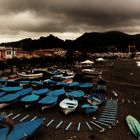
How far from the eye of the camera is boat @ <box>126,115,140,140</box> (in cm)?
2095

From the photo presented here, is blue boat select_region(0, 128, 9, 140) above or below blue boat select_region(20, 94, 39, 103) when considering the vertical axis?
below

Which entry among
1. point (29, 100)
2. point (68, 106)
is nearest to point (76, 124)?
point (68, 106)

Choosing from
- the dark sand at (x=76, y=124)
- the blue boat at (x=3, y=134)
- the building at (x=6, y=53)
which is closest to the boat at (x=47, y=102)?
the dark sand at (x=76, y=124)

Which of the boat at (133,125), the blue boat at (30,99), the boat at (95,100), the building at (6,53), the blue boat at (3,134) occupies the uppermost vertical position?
the building at (6,53)

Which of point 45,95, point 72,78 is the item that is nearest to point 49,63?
point 72,78

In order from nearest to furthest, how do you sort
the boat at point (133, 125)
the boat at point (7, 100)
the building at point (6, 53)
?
the boat at point (133, 125), the boat at point (7, 100), the building at point (6, 53)

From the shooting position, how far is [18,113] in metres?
27.7

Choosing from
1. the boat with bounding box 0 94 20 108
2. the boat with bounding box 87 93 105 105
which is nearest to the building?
the boat with bounding box 0 94 20 108

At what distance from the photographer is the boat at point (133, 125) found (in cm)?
2095

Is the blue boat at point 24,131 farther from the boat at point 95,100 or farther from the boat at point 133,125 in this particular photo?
the boat at point 95,100

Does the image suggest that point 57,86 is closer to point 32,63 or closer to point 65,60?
point 32,63

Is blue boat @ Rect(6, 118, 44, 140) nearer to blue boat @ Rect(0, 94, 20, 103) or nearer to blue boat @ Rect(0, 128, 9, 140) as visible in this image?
blue boat @ Rect(0, 128, 9, 140)

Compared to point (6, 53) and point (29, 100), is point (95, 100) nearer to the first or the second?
point (29, 100)

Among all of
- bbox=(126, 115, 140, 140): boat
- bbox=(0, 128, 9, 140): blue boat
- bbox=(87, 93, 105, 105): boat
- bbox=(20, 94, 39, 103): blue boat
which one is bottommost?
bbox=(126, 115, 140, 140): boat
